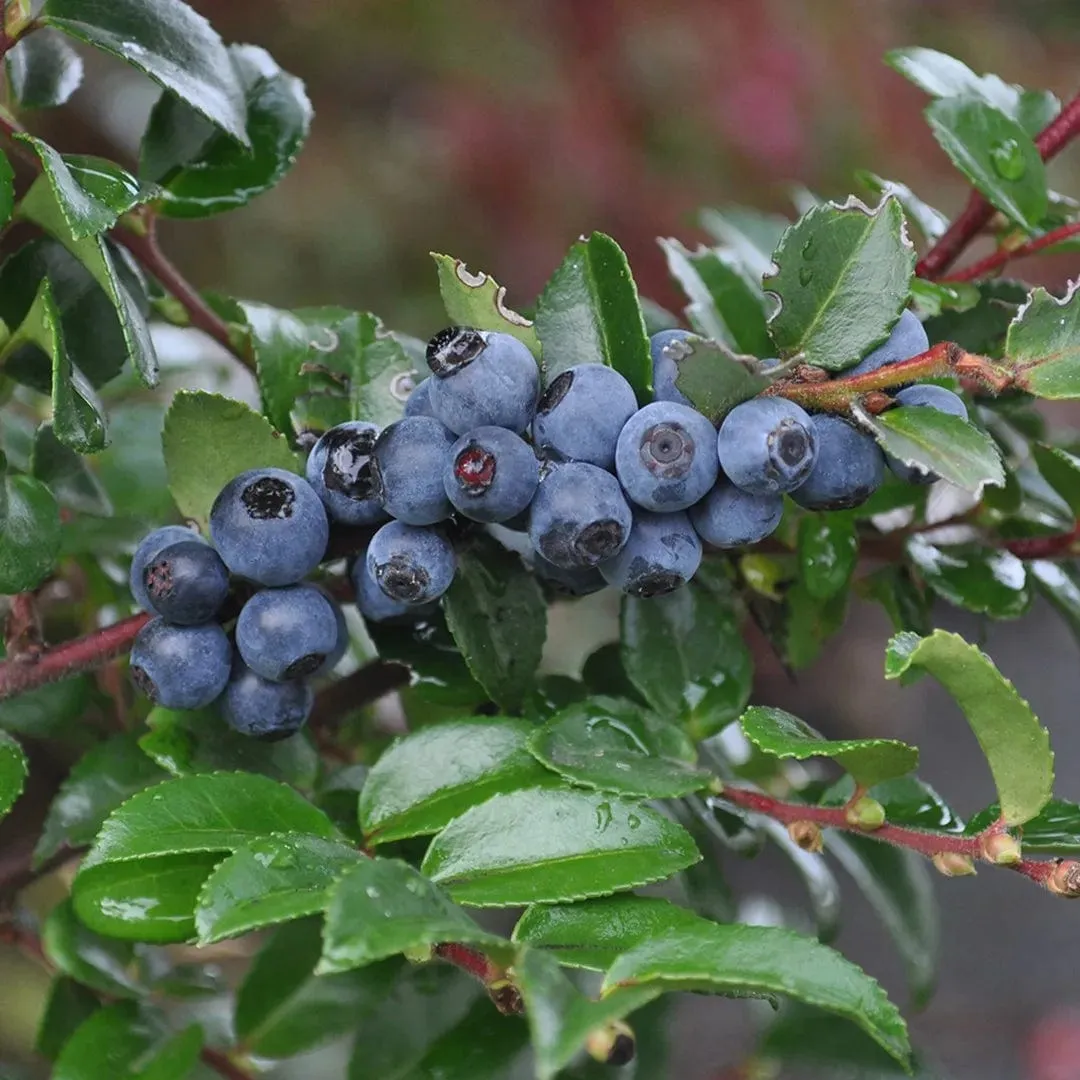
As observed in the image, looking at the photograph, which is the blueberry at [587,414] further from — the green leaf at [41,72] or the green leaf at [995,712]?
the green leaf at [41,72]

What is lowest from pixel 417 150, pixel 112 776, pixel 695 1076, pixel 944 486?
pixel 695 1076

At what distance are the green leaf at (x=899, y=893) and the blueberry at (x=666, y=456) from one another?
573 millimetres

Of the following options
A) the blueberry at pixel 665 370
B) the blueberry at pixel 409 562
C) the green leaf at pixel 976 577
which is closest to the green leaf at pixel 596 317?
the blueberry at pixel 665 370

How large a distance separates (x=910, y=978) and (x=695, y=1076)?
3.21 feet

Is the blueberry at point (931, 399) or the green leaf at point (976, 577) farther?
the green leaf at point (976, 577)

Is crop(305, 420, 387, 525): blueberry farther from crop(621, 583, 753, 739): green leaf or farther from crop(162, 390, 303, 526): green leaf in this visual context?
crop(621, 583, 753, 739): green leaf

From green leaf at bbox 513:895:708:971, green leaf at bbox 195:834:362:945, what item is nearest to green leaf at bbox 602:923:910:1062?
green leaf at bbox 513:895:708:971

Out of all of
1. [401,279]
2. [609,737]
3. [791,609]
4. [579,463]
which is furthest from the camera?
[401,279]

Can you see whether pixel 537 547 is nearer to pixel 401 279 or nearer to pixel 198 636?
pixel 198 636

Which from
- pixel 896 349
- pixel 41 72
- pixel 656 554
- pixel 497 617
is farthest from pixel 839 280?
pixel 41 72

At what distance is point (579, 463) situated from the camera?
0.55m

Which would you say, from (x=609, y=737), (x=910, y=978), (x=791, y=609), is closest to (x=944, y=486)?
(x=791, y=609)

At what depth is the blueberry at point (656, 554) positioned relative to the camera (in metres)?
0.56

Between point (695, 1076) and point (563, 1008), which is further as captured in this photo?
point (695, 1076)
